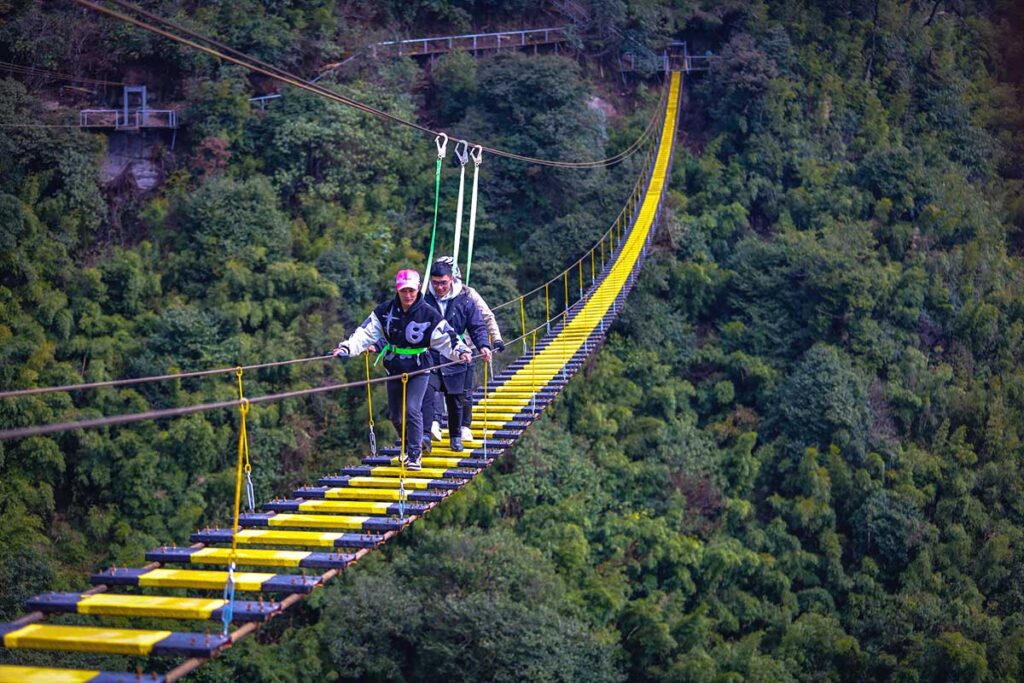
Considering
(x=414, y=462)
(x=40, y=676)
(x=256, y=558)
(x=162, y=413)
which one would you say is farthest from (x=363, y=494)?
(x=40, y=676)

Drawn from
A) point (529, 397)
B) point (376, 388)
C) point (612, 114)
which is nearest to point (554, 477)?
point (376, 388)

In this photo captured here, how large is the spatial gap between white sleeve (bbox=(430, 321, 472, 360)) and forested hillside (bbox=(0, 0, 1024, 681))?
6.03 meters

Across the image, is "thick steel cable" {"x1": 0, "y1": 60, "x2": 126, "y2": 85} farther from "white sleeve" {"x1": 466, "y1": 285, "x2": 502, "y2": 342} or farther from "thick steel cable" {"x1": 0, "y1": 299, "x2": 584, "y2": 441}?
"white sleeve" {"x1": 466, "y1": 285, "x2": 502, "y2": 342}

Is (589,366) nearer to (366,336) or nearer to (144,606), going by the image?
(366,336)

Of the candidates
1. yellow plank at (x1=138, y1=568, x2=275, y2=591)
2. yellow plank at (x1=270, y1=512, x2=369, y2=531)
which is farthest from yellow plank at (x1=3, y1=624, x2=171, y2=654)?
yellow plank at (x1=270, y1=512, x2=369, y2=531)

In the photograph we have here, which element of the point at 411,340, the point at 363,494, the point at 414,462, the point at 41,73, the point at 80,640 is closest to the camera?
the point at 80,640

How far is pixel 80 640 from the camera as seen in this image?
3.85 metres

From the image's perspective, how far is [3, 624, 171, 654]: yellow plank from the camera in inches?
150

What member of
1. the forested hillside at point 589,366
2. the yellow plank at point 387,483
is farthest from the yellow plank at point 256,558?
the forested hillside at point 589,366

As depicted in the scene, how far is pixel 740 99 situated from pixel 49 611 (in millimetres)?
15888

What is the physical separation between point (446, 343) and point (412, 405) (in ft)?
1.15

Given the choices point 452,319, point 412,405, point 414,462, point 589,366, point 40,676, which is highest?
point 452,319

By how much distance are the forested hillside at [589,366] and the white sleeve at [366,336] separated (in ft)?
20.3

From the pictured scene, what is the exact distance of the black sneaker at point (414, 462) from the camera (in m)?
6.34
